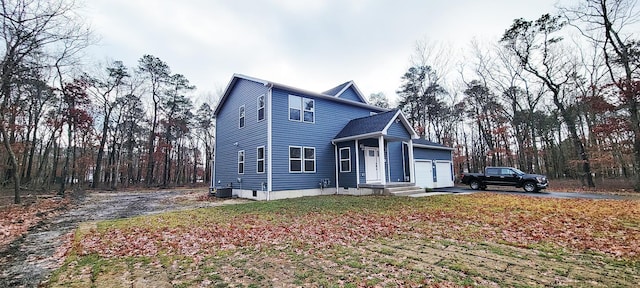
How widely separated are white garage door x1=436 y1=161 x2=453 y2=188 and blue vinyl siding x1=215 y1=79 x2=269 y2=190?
1435 cm

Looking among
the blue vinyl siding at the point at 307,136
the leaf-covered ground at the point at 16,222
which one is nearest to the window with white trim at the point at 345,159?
the blue vinyl siding at the point at 307,136

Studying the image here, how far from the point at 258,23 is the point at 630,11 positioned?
21.3 meters

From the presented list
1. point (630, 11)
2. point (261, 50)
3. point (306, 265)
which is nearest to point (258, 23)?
point (261, 50)

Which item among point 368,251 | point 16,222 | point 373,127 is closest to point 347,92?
point 373,127

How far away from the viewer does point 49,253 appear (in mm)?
5047

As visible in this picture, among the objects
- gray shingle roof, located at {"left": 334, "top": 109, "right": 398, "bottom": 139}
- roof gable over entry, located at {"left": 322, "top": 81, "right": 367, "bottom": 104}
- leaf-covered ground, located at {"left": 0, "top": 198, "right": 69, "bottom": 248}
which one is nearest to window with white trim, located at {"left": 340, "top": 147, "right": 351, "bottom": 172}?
gray shingle roof, located at {"left": 334, "top": 109, "right": 398, "bottom": 139}

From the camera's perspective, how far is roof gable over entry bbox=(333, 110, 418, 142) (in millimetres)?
14000

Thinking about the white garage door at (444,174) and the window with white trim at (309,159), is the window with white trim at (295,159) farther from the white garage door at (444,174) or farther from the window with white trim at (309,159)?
the white garage door at (444,174)

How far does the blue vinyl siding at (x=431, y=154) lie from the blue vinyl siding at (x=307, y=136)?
619cm

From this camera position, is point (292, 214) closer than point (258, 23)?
Yes

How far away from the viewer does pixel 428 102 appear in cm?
2845

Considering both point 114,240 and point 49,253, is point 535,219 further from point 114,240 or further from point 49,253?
point 49,253

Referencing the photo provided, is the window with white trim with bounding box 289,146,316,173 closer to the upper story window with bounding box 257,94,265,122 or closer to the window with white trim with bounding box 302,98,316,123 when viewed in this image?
the window with white trim with bounding box 302,98,316,123

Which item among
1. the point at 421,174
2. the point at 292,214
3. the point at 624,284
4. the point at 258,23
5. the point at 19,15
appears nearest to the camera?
the point at 624,284
